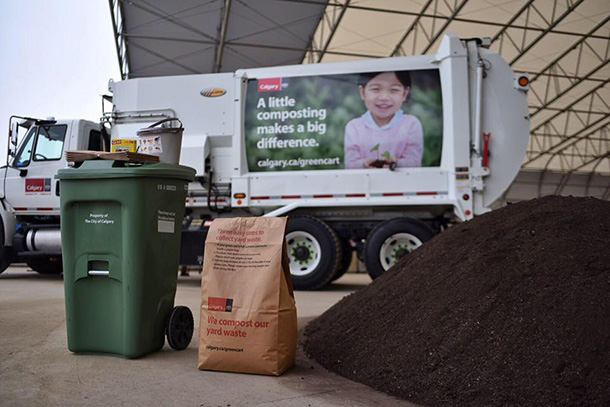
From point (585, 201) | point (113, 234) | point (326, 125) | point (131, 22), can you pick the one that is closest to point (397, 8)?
point (131, 22)

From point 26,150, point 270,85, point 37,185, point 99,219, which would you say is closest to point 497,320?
point 99,219

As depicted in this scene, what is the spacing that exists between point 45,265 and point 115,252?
7750 millimetres

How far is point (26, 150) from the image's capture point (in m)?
8.55

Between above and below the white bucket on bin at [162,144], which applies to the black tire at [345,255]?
below

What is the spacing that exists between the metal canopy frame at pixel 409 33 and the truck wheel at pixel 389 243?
25.7 ft

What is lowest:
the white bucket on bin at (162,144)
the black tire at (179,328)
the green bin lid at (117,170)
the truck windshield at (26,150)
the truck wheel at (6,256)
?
the truck wheel at (6,256)

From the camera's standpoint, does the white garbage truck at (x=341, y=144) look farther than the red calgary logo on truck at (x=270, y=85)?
No

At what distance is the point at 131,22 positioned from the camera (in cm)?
1352

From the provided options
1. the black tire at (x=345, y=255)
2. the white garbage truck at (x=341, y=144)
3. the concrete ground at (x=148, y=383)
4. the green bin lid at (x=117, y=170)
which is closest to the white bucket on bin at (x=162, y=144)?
the green bin lid at (x=117, y=170)

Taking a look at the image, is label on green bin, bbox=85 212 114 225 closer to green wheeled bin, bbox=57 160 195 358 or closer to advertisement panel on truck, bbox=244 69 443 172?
green wheeled bin, bbox=57 160 195 358

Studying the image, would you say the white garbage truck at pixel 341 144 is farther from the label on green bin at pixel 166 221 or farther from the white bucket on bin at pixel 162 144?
the label on green bin at pixel 166 221

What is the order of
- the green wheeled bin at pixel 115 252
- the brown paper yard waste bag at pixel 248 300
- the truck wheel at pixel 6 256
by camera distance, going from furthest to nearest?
the truck wheel at pixel 6 256 → the green wheeled bin at pixel 115 252 → the brown paper yard waste bag at pixel 248 300

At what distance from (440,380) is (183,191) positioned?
1901mm

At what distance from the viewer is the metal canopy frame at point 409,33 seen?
45.4 ft
